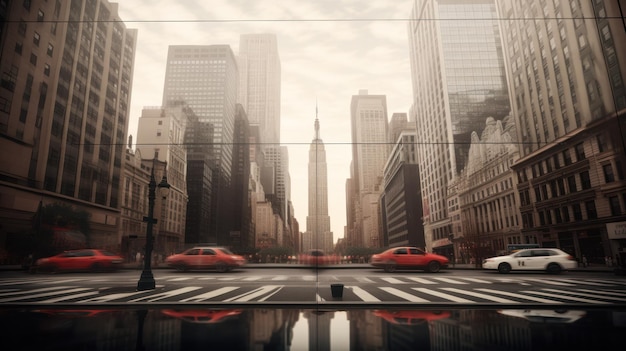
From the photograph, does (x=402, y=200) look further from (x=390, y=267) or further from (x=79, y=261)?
(x=79, y=261)

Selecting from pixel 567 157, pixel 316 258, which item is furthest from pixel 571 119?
pixel 316 258

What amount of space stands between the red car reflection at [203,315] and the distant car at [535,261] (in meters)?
14.2

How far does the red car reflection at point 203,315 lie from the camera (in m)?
5.89

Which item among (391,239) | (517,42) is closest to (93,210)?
(391,239)

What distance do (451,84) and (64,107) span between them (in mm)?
20060

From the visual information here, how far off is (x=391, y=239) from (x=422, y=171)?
5.32m

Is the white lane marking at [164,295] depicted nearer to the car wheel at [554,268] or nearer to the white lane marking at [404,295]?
the white lane marking at [404,295]

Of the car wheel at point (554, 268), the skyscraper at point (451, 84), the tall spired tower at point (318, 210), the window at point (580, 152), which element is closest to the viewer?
the tall spired tower at point (318, 210)

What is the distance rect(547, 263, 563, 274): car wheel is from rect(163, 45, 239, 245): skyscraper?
15.7 m

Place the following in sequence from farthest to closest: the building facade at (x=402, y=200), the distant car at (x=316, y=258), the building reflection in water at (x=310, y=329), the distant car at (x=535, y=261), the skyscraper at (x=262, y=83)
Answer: the building facade at (x=402, y=200) < the distant car at (x=535, y=261) < the skyscraper at (x=262, y=83) < the distant car at (x=316, y=258) < the building reflection in water at (x=310, y=329)

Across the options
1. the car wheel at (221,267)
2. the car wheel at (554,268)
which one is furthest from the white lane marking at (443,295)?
the car wheel at (221,267)

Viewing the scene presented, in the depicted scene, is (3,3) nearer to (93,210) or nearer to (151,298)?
(93,210)

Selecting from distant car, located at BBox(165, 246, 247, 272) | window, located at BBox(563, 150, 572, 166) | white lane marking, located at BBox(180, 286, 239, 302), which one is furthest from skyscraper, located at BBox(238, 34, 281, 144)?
window, located at BBox(563, 150, 572, 166)

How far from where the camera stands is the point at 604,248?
47.7 feet
